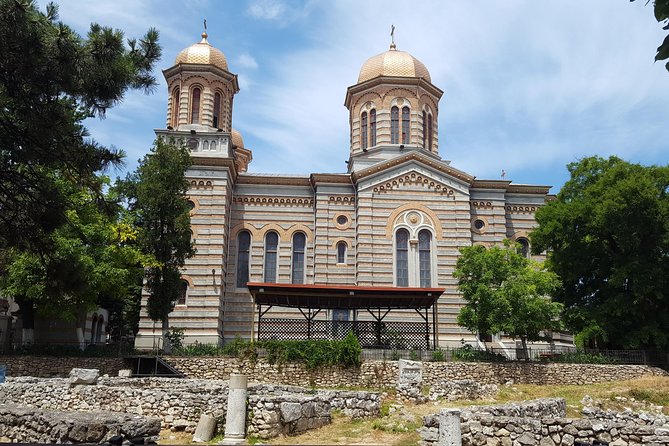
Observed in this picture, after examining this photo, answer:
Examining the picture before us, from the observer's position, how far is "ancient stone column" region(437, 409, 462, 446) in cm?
1270

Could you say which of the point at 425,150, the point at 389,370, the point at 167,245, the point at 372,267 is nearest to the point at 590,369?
the point at 389,370

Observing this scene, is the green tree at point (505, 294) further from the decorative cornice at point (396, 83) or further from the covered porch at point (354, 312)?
the decorative cornice at point (396, 83)

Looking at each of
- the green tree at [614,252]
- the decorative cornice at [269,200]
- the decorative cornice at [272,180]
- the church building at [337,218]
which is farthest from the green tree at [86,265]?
the green tree at [614,252]

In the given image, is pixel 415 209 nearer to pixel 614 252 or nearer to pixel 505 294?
pixel 505 294

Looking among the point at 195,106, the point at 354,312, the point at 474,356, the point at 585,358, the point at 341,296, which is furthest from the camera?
the point at 195,106

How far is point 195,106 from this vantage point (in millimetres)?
35688

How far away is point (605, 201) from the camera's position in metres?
27.6

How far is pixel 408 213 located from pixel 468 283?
691 cm

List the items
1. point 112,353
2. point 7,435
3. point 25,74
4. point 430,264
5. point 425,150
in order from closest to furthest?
1. point 25,74
2. point 7,435
3. point 112,353
4. point 430,264
5. point 425,150

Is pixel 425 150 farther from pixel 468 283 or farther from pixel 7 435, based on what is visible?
pixel 7 435

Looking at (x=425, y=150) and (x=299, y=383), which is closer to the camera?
(x=299, y=383)

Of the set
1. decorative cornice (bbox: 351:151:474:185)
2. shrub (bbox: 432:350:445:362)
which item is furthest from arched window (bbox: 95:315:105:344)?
shrub (bbox: 432:350:445:362)

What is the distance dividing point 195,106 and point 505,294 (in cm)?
2030

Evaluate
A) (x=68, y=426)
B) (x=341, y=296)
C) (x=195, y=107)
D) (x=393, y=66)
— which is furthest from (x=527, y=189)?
(x=68, y=426)
